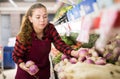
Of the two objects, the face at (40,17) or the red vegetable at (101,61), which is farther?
the face at (40,17)

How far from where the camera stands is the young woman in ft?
6.66

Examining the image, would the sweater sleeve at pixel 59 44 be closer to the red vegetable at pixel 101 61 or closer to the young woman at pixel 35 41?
the young woman at pixel 35 41

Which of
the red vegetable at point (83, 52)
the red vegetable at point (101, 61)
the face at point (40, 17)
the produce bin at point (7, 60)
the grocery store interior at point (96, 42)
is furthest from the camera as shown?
the produce bin at point (7, 60)

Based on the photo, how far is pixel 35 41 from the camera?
2154 mm

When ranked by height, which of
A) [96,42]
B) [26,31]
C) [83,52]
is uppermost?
[96,42]

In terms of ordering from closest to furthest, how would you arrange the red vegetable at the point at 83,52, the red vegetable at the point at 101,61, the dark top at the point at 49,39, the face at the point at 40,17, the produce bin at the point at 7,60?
the red vegetable at the point at 101,61 < the red vegetable at the point at 83,52 < the face at the point at 40,17 < the dark top at the point at 49,39 < the produce bin at the point at 7,60

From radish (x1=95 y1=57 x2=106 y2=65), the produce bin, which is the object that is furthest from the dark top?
the produce bin

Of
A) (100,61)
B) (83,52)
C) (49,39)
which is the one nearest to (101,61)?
(100,61)

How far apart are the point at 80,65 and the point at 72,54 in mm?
419

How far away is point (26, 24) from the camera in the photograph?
213 centimetres

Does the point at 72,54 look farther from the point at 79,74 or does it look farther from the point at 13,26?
the point at 13,26

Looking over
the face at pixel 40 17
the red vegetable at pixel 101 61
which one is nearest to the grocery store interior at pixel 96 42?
the red vegetable at pixel 101 61

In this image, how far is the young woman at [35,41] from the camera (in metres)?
2.03

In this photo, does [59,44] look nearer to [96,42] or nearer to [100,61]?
[100,61]
